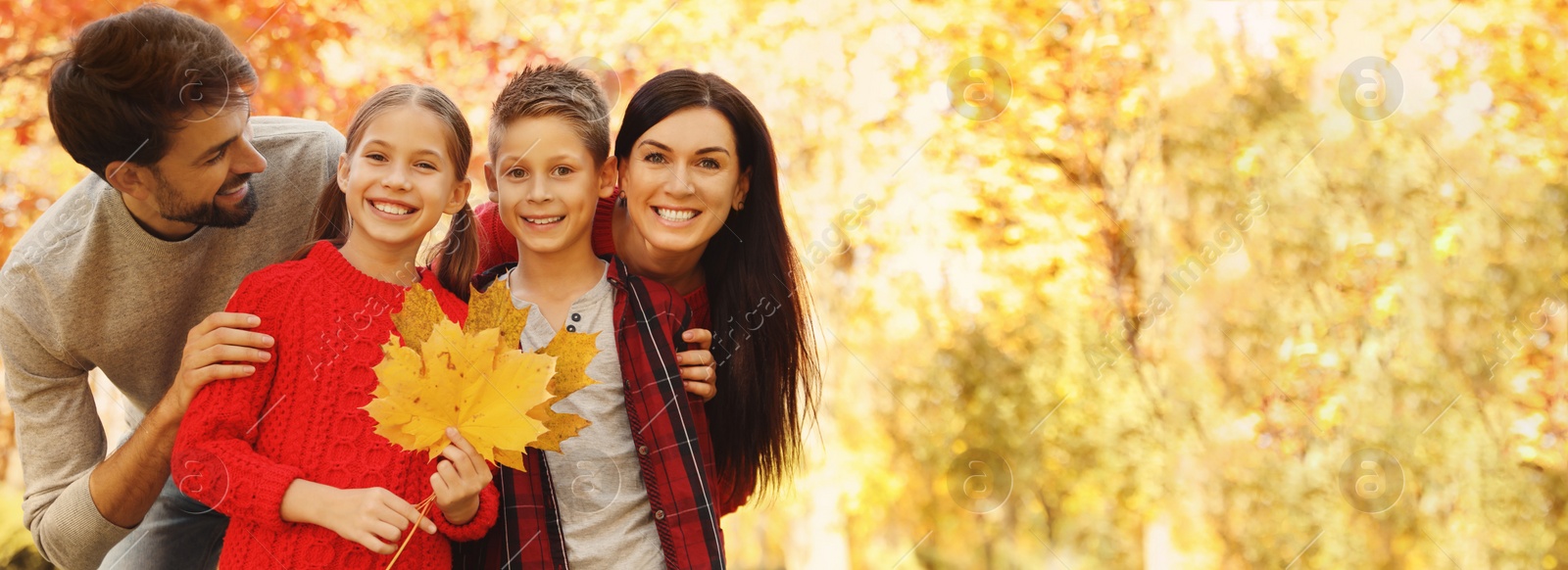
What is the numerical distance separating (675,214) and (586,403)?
1.42ft

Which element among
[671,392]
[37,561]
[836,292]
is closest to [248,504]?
[671,392]

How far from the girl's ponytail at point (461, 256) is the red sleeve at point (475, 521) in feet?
1.40

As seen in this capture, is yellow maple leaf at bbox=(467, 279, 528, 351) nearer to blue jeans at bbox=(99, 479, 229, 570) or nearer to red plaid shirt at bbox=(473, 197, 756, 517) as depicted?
red plaid shirt at bbox=(473, 197, 756, 517)

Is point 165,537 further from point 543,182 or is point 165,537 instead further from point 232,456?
point 543,182

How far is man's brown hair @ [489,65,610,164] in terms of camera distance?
2.02m

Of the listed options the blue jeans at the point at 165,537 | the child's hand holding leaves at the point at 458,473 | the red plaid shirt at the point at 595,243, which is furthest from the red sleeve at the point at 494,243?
the blue jeans at the point at 165,537

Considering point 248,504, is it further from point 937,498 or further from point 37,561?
point 937,498

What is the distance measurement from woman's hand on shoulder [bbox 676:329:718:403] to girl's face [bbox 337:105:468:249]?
519 mm

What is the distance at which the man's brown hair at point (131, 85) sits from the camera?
1.88 meters

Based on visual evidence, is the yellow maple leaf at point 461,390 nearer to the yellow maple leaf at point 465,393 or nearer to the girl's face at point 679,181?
the yellow maple leaf at point 465,393

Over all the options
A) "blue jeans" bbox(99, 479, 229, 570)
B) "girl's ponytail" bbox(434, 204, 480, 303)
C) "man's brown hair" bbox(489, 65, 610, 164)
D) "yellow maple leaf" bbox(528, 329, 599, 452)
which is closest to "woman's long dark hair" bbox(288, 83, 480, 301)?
"girl's ponytail" bbox(434, 204, 480, 303)

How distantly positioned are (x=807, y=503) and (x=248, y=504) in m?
4.85

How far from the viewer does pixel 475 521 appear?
1697 mm

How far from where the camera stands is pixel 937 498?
6.63 m
